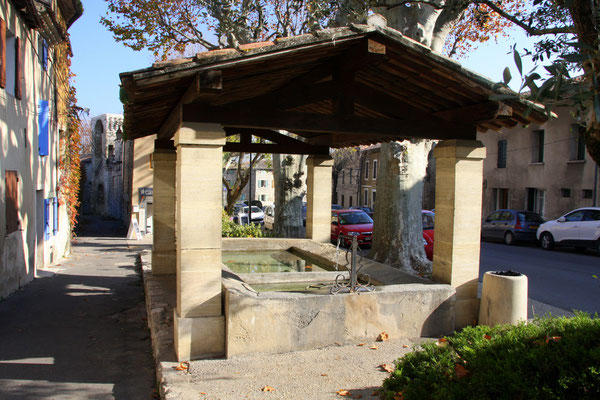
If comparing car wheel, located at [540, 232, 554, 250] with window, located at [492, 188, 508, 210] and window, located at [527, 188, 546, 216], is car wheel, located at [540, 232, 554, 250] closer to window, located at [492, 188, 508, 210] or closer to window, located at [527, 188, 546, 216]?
window, located at [527, 188, 546, 216]

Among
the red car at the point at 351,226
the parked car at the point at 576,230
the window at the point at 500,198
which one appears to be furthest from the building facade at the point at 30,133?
the window at the point at 500,198

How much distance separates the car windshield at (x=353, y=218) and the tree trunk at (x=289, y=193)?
14.8ft

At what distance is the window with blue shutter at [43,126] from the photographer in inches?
466

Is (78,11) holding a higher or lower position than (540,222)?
higher

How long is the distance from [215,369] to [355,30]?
3.89 meters

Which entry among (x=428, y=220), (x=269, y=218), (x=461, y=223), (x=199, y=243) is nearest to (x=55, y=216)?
(x=199, y=243)

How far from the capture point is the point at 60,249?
50.8 ft

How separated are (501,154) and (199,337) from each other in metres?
27.5

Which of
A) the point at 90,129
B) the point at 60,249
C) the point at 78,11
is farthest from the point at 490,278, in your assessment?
the point at 90,129

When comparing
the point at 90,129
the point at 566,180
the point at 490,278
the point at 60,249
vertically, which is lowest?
the point at 60,249

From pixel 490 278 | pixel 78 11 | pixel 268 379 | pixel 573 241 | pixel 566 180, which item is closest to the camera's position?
pixel 268 379

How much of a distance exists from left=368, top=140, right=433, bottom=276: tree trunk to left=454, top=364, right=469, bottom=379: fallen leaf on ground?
784 cm

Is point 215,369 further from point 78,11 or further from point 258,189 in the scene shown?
point 258,189

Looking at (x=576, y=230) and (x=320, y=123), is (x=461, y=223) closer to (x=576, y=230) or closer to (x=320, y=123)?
(x=320, y=123)
